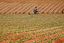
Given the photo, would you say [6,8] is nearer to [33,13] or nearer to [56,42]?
[33,13]

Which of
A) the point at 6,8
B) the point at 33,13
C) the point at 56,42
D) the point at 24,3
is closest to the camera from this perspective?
the point at 56,42

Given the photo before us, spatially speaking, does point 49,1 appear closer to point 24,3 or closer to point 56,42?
point 24,3

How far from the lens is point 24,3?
2383 centimetres

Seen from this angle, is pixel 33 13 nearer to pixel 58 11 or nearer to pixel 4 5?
pixel 58 11

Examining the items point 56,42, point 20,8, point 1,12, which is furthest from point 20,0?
point 56,42

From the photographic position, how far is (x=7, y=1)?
79.8 feet

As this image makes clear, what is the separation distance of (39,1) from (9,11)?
4481mm

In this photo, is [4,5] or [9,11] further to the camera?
[4,5]

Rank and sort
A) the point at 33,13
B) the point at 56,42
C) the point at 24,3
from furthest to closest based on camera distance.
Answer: the point at 24,3 → the point at 33,13 → the point at 56,42

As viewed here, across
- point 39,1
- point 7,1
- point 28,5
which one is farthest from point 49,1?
point 7,1

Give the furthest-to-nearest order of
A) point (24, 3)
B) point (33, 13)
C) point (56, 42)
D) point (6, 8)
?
point (24, 3) → point (6, 8) → point (33, 13) → point (56, 42)

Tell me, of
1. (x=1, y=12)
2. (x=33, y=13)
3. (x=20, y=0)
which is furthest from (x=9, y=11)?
(x=20, y=0)

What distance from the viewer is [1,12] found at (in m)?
20.6

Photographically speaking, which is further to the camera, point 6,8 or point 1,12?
point 6,8
